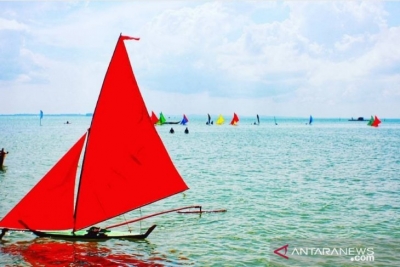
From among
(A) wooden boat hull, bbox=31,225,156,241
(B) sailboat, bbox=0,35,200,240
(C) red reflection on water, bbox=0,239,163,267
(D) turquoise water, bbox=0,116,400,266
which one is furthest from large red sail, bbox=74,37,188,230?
(D) turquoise water, bbox=0,116,400,266

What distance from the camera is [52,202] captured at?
17.2m

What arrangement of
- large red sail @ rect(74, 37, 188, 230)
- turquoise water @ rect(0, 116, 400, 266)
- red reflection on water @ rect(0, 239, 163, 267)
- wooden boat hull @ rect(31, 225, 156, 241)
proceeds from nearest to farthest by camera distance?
1. red reflection on water @ rect(0, 239, 163, 267)
2. large red sail @ rect(74, 37, 188, 230)
3. turquoise water @ rect(0, 116, 400, 266)
4. wooden boat hull @ rect(31, 225, 156, 241)

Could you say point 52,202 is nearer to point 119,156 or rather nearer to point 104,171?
point 104,171

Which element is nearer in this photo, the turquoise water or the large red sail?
the large red sail

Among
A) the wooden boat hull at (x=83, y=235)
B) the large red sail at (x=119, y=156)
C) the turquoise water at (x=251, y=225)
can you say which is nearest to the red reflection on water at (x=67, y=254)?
the turquoise water at (x=251, y=225)

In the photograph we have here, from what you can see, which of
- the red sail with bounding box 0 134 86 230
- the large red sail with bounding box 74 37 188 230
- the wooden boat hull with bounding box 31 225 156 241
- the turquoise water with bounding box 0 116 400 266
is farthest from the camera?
the wooden boat hull with bounding box 31 225 156 241

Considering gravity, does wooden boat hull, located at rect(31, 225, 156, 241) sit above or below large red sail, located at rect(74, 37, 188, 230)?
below

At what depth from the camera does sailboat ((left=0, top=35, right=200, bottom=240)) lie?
55.6 feet

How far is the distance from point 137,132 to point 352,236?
1167 centimetres

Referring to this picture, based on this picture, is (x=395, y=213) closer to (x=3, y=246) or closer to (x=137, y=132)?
(x=137, y=132)

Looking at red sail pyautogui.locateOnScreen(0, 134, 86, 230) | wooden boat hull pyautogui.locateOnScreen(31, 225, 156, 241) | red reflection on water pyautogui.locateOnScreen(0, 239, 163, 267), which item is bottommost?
red reflection on water pyautogui.locateOnScreen(0, 239, 163, 267)

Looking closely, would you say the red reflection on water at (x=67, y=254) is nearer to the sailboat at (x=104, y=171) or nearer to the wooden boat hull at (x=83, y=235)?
the wooden boat hull at (x=83, y=235)

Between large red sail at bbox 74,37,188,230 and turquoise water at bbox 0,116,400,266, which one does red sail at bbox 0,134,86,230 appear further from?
turquoise water at bbox 0,116,400,266

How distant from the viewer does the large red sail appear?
1692 cm
